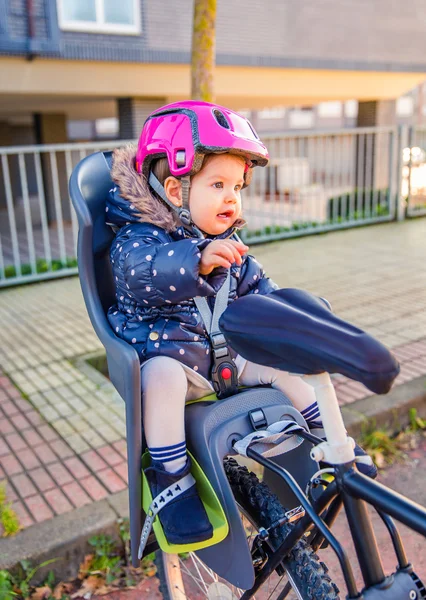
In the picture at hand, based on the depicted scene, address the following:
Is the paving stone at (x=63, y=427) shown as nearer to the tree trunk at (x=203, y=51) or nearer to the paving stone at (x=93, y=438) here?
the paving stone at (x=93, y=438)

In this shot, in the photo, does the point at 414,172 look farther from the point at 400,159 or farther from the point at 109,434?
the point at 109,434

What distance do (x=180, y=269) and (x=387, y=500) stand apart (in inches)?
29.9

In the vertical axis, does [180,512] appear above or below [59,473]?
above

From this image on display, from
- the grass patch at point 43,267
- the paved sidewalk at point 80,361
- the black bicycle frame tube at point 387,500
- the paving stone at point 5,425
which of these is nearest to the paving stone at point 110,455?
the paved sidewalk at point 80,361

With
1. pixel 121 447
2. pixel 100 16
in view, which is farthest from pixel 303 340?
pixel 100 16

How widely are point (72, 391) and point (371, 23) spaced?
1401 cm

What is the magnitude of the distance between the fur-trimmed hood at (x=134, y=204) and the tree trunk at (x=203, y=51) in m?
2.90

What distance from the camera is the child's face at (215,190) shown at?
5.62 feet

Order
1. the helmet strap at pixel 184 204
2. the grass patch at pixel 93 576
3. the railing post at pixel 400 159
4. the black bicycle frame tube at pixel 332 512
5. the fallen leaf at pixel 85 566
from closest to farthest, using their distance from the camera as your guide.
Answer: the black bicycle frame tube at pixel 332 512
the helmet strap at pixel 184 204
the grass patch at pixel 93 576
the fallen leaf at pixel 85 566
the railing post at pixel 400 159

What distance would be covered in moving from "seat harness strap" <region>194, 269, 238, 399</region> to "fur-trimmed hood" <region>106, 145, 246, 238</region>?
23cm

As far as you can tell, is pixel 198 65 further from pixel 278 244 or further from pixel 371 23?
pixel 371 23

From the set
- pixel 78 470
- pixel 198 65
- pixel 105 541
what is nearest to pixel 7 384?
pixel 78 470

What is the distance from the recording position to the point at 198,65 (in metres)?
4.54

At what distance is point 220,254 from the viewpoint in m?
1.54
